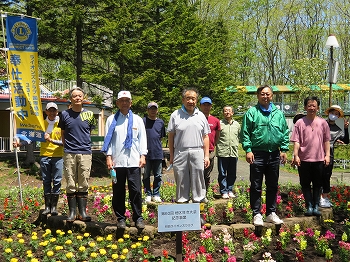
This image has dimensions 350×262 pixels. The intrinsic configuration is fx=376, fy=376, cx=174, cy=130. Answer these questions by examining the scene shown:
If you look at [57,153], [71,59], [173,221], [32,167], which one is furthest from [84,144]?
[71,59]

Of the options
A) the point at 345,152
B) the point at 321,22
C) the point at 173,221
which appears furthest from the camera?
the point at 321,22

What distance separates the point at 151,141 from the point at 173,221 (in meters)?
3.02

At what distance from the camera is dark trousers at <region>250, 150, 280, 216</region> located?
4.93m

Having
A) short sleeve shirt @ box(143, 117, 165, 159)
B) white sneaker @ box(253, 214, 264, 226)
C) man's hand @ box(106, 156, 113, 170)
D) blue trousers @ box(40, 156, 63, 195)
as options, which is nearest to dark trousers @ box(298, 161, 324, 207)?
white sneaker @ box(253, 214, 264, 226)

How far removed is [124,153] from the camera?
4.78 metres

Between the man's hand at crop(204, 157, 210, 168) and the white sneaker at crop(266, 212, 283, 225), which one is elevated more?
the man's hand at crop(204, 157, 210, 168)

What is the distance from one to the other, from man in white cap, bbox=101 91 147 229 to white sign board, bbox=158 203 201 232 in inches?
50.0

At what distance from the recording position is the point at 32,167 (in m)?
15.5

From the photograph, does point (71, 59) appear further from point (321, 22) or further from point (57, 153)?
point (321, 22)

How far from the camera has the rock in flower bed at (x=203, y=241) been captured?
418cm

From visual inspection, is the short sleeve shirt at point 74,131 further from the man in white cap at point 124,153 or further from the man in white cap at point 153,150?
the man in white cap at point 153,150

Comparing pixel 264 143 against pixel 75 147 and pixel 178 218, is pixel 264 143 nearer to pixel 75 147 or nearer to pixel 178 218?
pixel 178 218

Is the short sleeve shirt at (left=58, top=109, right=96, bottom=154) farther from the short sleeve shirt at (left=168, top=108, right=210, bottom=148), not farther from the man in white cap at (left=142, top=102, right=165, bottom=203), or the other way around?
the man in white cap at (left=142, top=102, right=165, bottom=203)

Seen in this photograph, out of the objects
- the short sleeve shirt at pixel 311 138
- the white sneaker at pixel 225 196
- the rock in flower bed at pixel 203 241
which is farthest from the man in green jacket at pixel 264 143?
the white sneaker at pixel 225 196
